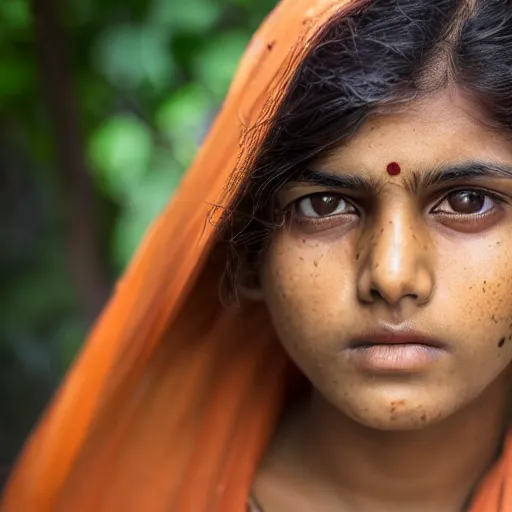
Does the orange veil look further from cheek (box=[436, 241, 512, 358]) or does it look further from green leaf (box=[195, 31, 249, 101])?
green leaf (box=[195, 31, 249, 101])

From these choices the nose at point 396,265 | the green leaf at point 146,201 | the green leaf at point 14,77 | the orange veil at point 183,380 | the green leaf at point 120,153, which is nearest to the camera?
the nose at point 396,265

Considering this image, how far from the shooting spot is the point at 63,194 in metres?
1.38

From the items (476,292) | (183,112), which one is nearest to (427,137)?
(476,292)

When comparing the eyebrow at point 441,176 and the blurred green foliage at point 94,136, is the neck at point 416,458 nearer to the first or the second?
the eyebrow at point 441,176

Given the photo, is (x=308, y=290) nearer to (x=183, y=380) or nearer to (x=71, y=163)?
(x=183, y=380)

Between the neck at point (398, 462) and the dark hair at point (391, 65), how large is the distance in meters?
0.33

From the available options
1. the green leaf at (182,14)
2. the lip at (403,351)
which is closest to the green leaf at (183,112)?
the green leaf at (182,14)

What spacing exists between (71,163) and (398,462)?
751 mm

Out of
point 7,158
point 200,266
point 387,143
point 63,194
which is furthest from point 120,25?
point 387,143

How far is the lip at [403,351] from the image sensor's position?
711 mm

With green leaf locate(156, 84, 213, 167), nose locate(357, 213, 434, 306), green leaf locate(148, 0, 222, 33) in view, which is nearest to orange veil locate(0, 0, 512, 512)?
nose locate(357, 213, 434, 306)

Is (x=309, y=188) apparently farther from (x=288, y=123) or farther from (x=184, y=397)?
(x=184, y=397)

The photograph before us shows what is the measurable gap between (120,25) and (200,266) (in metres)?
0.65

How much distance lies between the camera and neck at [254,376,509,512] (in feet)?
2.82
